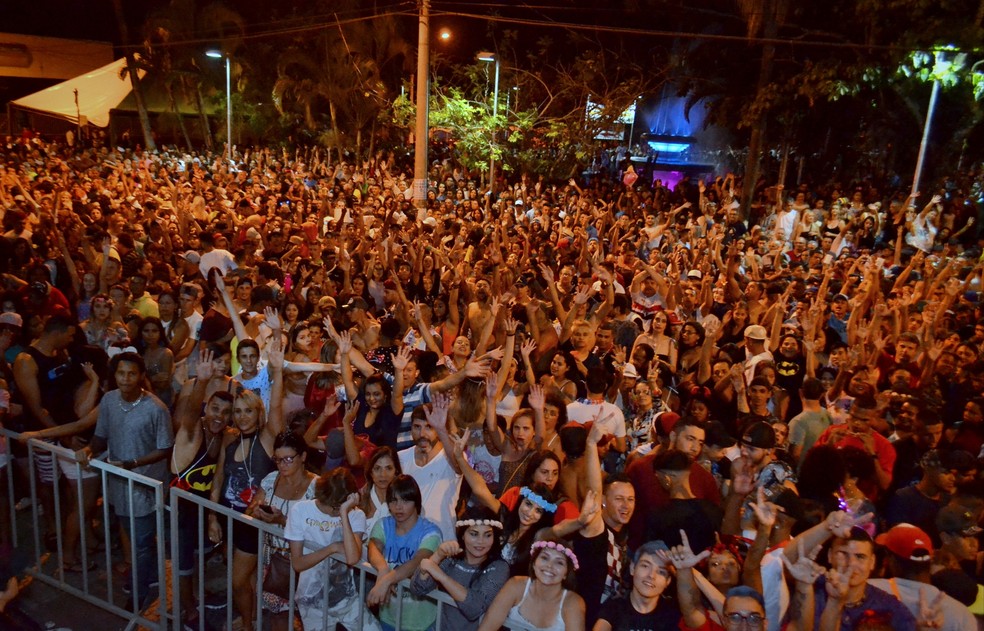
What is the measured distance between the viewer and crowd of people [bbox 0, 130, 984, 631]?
3494mm

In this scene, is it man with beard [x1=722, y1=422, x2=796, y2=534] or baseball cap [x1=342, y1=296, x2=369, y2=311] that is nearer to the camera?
man with beard [x1=722, y1=422, x2=796, y2=534]

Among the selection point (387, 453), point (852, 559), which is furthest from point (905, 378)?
point (387, 453)

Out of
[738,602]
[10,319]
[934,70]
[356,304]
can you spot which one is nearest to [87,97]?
[10,319]

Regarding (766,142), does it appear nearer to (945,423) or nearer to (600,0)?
(600,0)

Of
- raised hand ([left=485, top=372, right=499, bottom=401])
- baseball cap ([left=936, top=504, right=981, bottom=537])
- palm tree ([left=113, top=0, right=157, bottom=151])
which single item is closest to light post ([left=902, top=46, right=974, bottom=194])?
baseball cap ([left=936, top=504, right=981, bottom=537])

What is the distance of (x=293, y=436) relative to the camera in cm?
421

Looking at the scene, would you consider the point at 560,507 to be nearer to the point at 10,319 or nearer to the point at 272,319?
the point at 272,319

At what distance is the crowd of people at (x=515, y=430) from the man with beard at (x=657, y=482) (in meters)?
0.02

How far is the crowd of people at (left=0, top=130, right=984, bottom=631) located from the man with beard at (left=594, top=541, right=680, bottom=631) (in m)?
0.01

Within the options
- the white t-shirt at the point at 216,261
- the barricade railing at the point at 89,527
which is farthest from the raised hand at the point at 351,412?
the white t-shirt at the point at 216,261

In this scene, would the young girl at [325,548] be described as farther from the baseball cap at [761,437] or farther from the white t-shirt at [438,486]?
the baseball cap at [761,437]

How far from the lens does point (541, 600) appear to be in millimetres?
3309

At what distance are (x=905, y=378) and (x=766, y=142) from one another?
51.4 feet

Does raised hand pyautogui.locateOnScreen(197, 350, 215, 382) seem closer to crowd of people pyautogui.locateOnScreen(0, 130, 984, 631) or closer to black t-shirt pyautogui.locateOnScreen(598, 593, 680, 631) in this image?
crowd of people pyautogui.locateOnScreen(0, 130, 984, 631)
